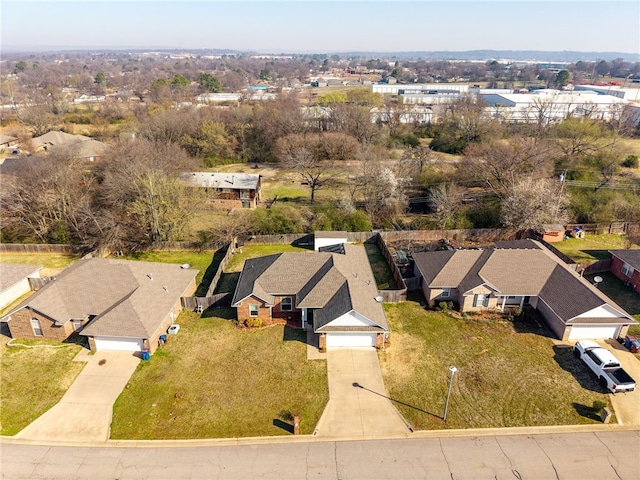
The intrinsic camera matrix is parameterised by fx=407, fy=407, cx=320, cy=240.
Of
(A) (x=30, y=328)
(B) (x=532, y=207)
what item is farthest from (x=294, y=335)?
(B) (x=532, y=207)

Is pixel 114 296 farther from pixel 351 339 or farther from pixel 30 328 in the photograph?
pixel 351 339

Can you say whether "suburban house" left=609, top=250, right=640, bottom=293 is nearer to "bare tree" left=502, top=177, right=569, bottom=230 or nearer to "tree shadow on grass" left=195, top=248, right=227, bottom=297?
"bare tree" left=502, top=177, right=569, bottom=230

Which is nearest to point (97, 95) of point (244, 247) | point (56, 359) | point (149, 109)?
point (149, 109)

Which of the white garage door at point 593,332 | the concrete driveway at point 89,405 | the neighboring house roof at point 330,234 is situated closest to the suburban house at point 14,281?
the concrete driveway at point 89,405

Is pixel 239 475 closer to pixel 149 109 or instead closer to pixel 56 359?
pixel 56 359

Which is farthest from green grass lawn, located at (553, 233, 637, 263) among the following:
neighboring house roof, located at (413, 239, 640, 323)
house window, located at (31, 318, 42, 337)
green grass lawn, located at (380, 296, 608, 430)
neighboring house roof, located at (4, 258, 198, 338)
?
house window, located at (31, 318, 42, 337)

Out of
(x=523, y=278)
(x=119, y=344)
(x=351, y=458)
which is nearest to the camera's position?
(x=351, y=458)
